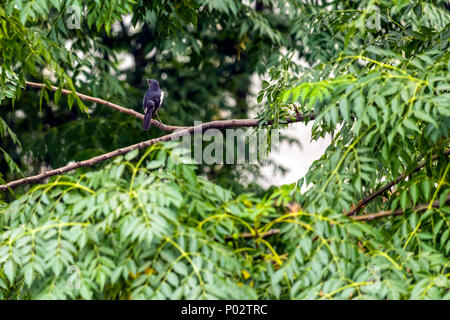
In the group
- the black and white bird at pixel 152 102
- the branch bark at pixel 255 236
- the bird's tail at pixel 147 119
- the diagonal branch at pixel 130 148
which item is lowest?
the branch bark at pixel 255 236

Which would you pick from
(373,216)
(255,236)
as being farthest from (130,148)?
(373,216)

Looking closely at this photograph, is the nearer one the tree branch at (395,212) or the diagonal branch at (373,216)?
the diagonal branch at (373,216)

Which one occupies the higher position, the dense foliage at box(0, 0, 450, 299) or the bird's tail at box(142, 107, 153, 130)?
the bird's tail at box(142, 107, 153, 130)

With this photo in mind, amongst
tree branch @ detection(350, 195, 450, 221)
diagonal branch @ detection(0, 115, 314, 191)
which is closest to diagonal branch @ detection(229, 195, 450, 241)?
tree branch @ detection(350, 195, 450, 221)

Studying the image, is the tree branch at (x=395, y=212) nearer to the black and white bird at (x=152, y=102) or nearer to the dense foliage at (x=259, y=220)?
the dense foliage at (x=259, y=220)

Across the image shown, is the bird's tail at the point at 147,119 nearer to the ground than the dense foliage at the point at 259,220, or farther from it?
farther from it

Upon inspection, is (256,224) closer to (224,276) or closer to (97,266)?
(224,276)

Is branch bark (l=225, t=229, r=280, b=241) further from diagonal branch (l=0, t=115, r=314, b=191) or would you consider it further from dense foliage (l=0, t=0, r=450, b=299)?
diagonal branch (l=0, t=115, r=314, b=191)

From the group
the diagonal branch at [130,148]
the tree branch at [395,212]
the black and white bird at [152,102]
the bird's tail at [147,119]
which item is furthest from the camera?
the black and white bird at [152,102]

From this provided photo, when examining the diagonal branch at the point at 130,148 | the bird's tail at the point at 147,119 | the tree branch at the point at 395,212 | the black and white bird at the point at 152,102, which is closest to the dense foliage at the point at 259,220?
the tree branch at the point at 395,212

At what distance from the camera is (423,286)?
7.88 feet

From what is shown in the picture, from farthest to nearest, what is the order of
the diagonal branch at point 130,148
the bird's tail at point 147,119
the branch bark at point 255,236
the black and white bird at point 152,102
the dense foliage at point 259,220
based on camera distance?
1. the black and white bird at point 152,102
2. the bird's tail at point 147,119
3. the diagonal branch at point 130,148
4. the branch bark at point 255,236
5. the dense foliage at point 259,220

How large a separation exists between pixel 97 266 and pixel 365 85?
135 cm

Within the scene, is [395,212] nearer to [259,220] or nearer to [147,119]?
[259,220]
